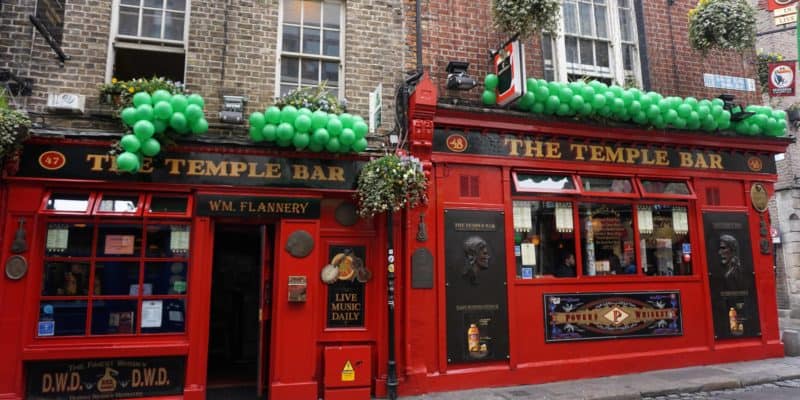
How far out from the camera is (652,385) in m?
7.91

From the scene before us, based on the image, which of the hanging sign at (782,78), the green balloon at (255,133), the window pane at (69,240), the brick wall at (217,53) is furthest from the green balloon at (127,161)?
the hanging sign at (782,78)

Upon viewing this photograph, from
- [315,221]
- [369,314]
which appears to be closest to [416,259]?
[369,314]

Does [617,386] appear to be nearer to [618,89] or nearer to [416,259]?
[416,259]

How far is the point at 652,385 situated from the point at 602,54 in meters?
6.28

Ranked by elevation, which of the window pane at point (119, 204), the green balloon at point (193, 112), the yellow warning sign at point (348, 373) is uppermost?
the green balloon at point (193, 112)

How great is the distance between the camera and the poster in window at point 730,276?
31.7ft

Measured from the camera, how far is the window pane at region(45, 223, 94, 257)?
273 inches

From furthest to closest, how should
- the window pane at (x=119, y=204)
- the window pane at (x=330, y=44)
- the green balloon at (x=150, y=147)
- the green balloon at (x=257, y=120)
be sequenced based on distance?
the window pane at (x=330, y=44) < the green balloon at (x=257, y=120) < the window pane at (x=119, y=204) < the green balloon at (x=150, y=147)

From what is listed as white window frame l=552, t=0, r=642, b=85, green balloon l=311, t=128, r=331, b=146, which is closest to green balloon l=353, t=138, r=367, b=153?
green balloon l=311, t=128, r=331, b=146

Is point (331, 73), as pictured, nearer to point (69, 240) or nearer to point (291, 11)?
point (291, 11)

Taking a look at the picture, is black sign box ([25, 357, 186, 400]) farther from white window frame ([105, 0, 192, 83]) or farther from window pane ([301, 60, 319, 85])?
window pane ([301, 60, 319, 85])

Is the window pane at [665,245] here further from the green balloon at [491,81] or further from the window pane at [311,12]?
the window pane at [311,12]

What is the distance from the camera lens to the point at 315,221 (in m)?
7.71

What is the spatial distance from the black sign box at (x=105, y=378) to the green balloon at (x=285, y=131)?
3399mm
